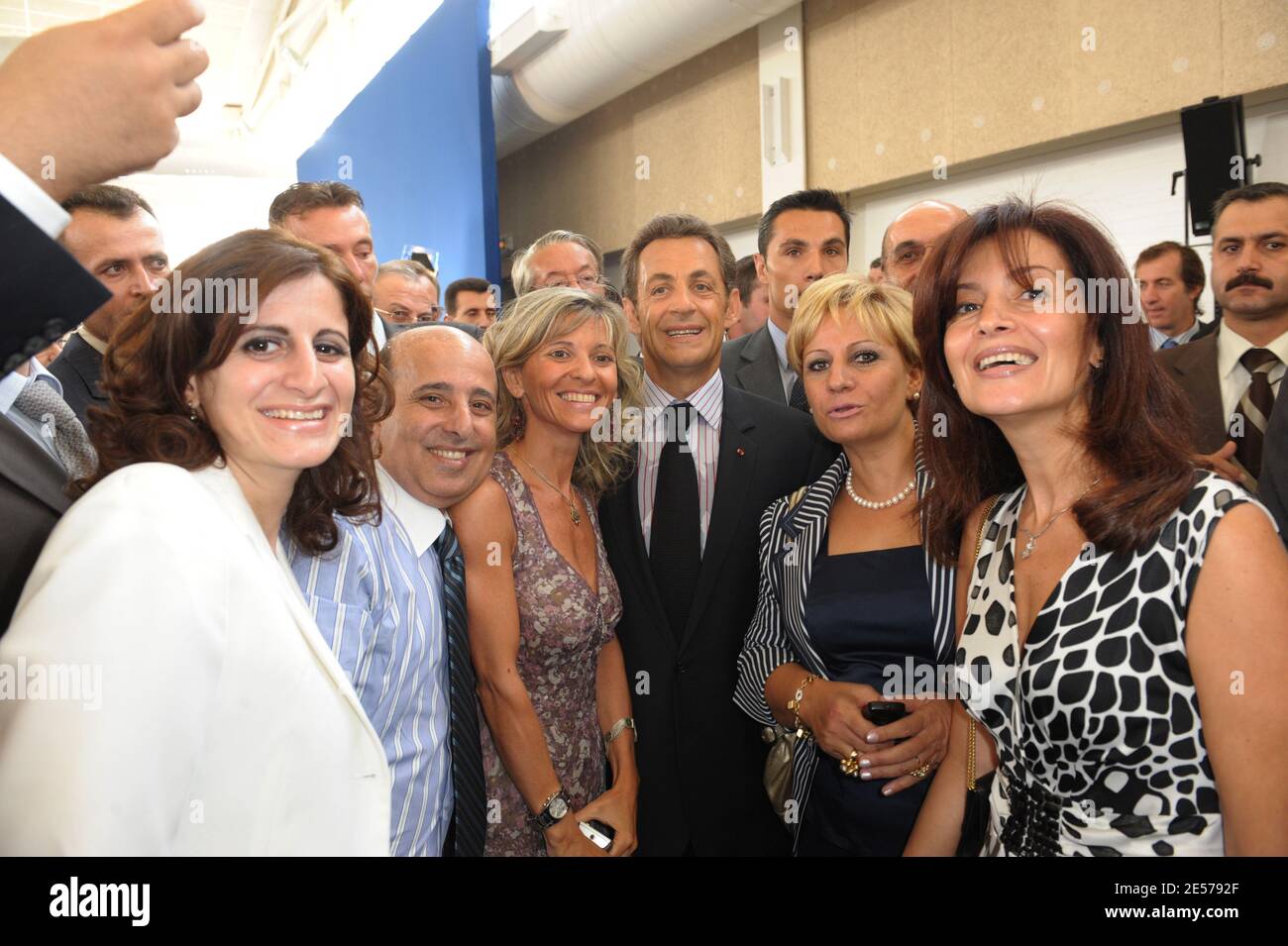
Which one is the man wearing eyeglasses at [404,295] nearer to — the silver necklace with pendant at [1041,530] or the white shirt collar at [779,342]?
the white shirt collar at [779,342]

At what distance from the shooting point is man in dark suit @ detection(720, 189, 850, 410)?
358 cm

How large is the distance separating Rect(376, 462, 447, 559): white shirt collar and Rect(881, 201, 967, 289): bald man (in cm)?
212

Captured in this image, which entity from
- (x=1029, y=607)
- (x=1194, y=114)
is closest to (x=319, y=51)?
(x=1194, y=114)

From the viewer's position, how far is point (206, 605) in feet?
3.59

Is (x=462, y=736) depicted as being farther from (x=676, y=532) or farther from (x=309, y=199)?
(x=309, y=199)

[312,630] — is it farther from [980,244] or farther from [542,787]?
[980,244]

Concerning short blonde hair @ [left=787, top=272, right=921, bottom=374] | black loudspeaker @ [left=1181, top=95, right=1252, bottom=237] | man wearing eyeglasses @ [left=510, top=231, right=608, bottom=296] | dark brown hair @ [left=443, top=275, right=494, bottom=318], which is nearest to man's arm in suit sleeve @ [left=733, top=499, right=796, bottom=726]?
short blonde hair @ [left=787, top=272, right=921, bottom=374]

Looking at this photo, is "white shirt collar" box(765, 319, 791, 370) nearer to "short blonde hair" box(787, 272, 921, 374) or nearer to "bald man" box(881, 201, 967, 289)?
"bald man" box(881, 201, 967, 289)

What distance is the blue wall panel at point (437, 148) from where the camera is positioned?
7.30m

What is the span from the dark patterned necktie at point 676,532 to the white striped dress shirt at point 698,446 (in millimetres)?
16

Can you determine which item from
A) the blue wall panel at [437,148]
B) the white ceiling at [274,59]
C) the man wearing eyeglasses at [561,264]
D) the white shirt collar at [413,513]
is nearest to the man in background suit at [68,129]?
the white shirt collar at [413,513]

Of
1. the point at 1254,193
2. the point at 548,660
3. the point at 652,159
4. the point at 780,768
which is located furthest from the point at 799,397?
the point at 652,159
